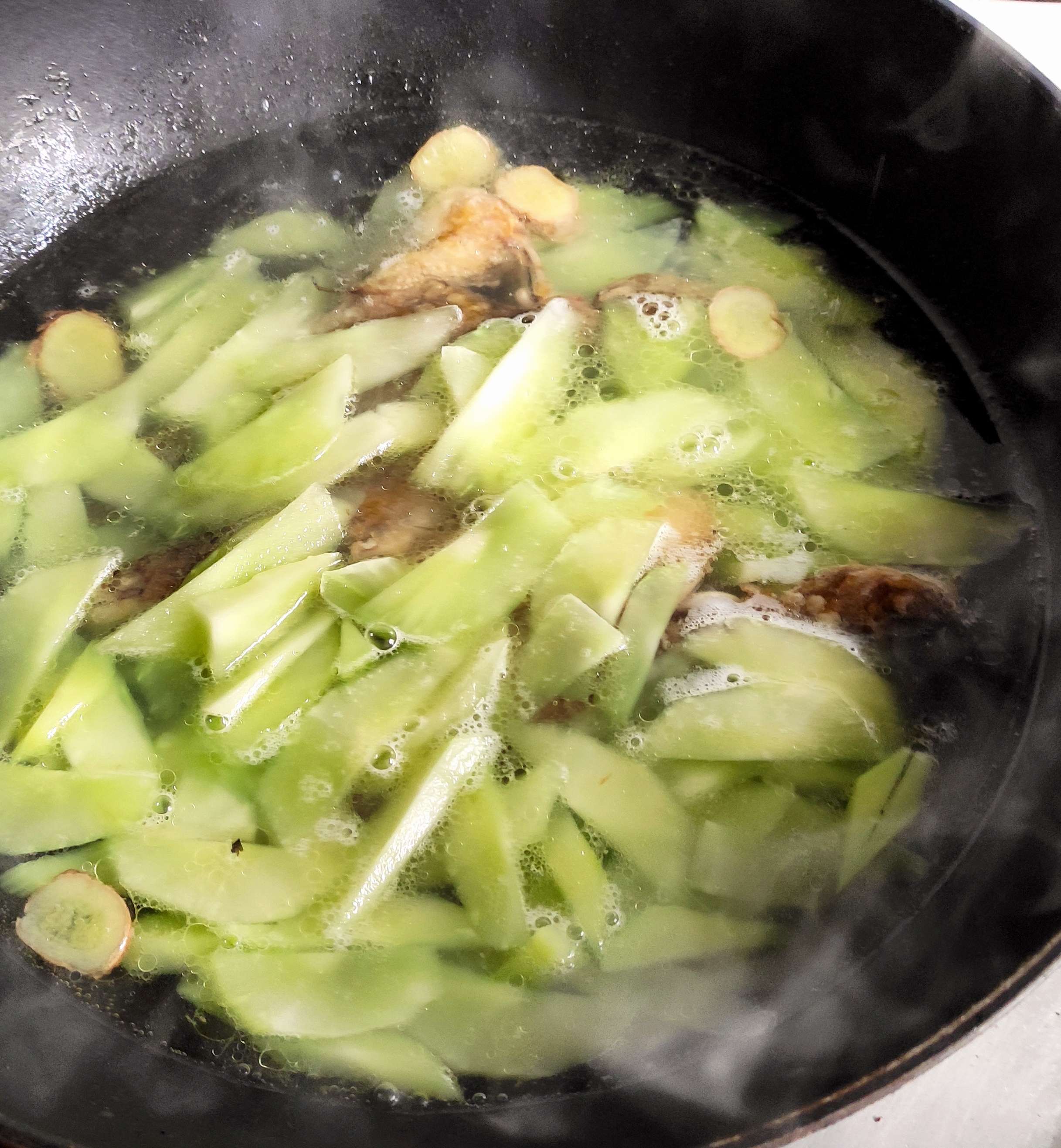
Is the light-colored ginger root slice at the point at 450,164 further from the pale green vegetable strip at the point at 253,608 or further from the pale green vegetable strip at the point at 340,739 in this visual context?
the pale green vegetable strip at the point at 340,739

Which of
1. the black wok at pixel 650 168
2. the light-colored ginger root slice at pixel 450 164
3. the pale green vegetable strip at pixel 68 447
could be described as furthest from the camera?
the light-colored ginger root slice at pixel 450 164

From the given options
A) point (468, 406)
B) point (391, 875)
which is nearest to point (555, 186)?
point (468, 406)

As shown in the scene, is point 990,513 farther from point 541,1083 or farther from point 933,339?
point 541,1083

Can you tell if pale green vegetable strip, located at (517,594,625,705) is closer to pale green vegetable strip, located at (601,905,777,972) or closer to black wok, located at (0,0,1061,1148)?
pale green vegetable strip, located at (601,905,777,972)

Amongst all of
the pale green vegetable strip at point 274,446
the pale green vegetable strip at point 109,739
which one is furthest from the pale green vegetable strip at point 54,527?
the pale green vegetable strip at point 109,739

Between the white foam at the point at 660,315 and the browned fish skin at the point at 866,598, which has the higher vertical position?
the white foam at the point at 660,315

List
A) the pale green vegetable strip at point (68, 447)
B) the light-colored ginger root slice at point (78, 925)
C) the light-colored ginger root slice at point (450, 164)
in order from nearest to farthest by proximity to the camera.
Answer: the light-colored ginger root slice at point (78, 925) → the pale green vegetable strip at point (68, 447) → the light-colored ginger root slice at point (450, 164)
